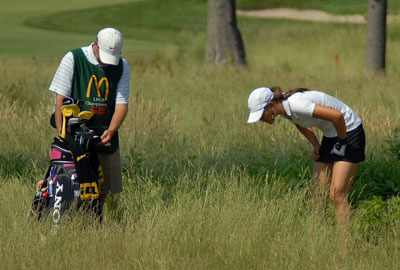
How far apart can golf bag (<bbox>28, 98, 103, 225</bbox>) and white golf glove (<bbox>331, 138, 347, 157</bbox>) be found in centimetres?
183

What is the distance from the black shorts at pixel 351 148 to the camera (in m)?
6.12

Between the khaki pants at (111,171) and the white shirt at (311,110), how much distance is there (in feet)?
4.52

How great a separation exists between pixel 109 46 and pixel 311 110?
5.11 feet

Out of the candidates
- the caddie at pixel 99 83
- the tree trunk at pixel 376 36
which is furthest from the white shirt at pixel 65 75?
the tree trunk at pixel 376 36

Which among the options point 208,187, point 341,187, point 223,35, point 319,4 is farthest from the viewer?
point 319,4

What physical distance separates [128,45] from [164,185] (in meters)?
21.5

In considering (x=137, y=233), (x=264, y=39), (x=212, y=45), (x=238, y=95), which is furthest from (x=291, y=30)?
(x=137, y=233)

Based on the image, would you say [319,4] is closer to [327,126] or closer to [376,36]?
[376,36]

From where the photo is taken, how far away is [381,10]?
17328 mm

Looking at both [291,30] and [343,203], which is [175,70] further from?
[343,203]

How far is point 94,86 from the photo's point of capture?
5.83 meters

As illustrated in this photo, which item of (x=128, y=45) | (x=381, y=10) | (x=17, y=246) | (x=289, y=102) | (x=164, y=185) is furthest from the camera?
(x=128, y=45)

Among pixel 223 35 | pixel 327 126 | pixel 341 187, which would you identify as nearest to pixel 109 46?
pixel 327 126

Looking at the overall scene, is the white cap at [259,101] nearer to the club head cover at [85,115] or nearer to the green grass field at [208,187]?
the green grass field at [208,187]
